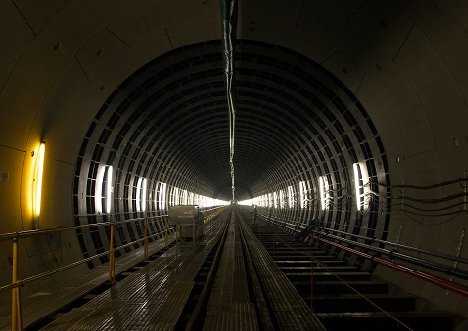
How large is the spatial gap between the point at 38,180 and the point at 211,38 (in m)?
5.74

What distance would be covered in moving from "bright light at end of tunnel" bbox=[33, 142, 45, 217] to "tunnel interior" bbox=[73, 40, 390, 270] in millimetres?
2423

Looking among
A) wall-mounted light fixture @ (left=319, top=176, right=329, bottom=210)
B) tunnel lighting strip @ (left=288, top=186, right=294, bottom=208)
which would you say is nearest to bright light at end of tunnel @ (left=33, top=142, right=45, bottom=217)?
wall-mounted light fixture @ (left=319, top=176, right=329, bottom=210)

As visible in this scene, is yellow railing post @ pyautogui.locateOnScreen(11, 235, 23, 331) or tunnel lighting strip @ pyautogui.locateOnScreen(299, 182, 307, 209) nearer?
yellow railing post @ pyautogui.locateOnScreen(11, 235, 23, 331)

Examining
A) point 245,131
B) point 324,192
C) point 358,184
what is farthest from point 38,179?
point 245,131

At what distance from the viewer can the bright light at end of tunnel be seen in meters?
8.05

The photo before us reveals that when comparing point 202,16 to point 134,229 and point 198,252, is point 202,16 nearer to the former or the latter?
point 198,252

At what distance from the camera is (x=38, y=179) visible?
813cm

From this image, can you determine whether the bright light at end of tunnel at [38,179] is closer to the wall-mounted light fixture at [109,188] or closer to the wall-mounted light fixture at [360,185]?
the wall-mounted light fixture at [109,188]

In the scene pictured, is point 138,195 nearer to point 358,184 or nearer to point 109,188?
point 109,188

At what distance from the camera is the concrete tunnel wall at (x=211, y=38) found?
619cm

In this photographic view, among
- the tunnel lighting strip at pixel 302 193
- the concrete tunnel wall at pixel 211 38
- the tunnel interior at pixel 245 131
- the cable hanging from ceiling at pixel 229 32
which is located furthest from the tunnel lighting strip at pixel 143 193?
the tunnel lighting strip at pixel 302 193

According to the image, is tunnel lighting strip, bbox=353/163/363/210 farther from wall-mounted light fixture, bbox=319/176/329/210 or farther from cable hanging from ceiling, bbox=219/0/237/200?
cable hanging from ceiling, bbox=219/0/237/200

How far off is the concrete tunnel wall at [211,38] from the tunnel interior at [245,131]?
1075 mm

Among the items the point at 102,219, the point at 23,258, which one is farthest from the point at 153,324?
the point at 102,219
